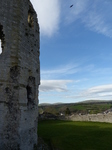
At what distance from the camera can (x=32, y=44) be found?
8594mm

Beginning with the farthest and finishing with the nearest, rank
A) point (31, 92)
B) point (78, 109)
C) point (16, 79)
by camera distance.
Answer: point (78, 109), point (31, 92), point (16, 79)

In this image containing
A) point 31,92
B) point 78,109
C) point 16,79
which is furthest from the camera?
point 78,109

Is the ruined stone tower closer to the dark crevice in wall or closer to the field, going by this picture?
the dark crevice in wall

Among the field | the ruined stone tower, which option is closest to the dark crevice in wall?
the ruined stone tower

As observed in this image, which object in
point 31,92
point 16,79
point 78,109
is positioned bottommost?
point 78,109

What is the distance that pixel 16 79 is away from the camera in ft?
23.5

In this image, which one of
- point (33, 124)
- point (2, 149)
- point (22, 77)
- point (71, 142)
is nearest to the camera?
point (2, 149)

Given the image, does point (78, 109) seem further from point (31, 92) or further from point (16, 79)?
point (16, 79)

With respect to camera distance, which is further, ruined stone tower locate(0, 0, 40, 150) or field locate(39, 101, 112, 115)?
field locate(39, 101, 112, 115)

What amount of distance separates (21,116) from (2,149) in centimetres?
141

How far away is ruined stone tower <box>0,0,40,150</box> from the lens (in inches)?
266

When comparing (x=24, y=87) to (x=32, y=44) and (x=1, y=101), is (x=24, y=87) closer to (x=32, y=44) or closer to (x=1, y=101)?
(x=1, y=101)

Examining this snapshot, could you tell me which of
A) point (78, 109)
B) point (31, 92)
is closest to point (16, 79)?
point (31, 92)

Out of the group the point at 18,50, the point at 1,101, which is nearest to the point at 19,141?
the point at 1,101
